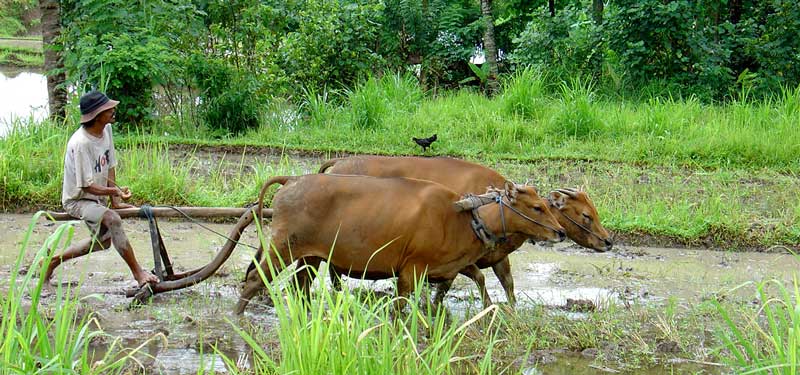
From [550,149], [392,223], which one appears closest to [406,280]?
[392,223]

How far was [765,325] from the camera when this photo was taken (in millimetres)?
6977

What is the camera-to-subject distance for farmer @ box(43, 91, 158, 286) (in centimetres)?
658

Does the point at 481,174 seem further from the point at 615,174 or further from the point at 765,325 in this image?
the point at 615,174

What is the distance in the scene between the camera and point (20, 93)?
21312mm

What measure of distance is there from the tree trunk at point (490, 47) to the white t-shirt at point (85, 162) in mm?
10385

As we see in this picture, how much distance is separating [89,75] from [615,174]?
6.89 meters

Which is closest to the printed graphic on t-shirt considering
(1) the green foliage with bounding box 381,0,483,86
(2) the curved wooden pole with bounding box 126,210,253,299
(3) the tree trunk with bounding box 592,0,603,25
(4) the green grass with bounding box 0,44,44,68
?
(2) the curved wooden pole with bounding box 126,210,253,299

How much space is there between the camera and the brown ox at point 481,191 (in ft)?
22.9

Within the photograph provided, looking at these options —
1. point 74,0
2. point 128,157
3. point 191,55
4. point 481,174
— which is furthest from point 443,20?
point 481,174

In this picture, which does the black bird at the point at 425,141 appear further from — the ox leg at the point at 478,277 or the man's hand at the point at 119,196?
the man's hand at the point at 119,196

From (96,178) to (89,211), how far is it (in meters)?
0.24

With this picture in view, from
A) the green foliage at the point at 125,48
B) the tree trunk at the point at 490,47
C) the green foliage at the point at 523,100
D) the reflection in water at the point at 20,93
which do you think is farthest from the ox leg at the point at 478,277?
the reflection in water at the point at 20,93

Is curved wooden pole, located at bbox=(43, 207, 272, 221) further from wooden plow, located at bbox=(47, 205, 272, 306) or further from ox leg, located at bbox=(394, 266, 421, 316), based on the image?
ox leg, located at bbox=(394, 266, 421, 316)

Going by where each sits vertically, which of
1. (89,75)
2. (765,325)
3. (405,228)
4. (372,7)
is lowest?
(765,325)
